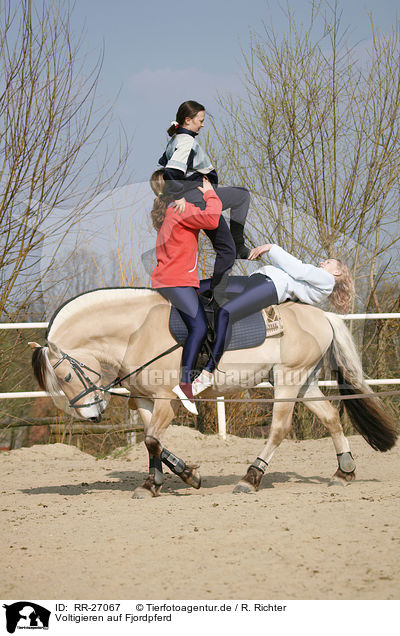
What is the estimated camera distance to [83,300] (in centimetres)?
426

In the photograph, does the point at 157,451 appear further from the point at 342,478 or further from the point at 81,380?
the point at 342,478

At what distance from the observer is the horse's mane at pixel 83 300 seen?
421 centimetres

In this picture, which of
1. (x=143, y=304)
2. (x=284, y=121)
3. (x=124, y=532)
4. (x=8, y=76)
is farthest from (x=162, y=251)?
(x=284, y=121)

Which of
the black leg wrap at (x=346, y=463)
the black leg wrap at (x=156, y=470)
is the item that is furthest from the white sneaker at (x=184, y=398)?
the black leg wrap at (x=346, y=463)

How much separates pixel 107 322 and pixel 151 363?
Answer: 394 millimetres

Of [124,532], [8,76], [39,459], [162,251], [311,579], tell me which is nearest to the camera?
[311,579]

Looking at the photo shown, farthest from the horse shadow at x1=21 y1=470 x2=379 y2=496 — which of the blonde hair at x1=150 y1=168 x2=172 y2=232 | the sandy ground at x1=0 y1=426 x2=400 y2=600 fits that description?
the blonde hair at x1=150 y1=168 x2=172 y2=232

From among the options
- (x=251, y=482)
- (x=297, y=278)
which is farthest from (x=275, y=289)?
(x=251, y=482)

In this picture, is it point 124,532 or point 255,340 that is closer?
point 124,532
